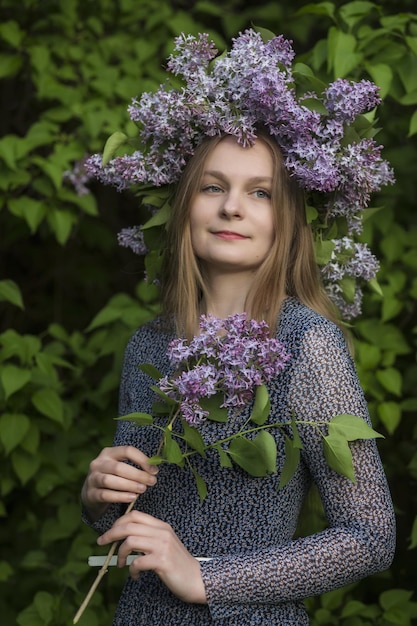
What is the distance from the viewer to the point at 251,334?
160 cm

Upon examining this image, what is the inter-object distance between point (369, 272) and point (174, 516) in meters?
0.64

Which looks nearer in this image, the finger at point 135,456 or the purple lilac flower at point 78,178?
the finger at point 135,456

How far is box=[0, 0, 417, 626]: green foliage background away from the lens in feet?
8.19

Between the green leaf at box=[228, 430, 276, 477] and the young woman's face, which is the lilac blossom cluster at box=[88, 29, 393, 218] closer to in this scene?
the young woman's face

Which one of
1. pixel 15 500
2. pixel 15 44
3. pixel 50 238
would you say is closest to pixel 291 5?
pixel 15 44

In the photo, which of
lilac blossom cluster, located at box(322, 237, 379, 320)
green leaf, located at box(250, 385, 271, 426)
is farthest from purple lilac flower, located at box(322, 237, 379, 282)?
green leaf, located at box(250, 385, 271, 426)

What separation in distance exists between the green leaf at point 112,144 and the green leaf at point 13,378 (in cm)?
75

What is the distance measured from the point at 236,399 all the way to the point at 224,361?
0.10 metres

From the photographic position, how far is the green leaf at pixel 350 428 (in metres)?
1.58

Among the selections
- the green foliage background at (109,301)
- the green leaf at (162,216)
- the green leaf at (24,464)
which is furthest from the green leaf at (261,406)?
the green leaf at (24,464)

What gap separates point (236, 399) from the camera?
164 centimetres

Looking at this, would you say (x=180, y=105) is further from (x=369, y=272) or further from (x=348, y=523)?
(x=348, y=523)

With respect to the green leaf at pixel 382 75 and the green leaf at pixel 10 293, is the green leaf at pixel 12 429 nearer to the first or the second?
the green leaf at pixel 10 293

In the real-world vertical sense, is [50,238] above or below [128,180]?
above
